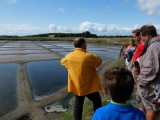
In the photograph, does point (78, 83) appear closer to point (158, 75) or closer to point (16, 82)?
point (158, 75)

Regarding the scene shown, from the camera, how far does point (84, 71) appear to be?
419 cm

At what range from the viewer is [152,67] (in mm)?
3320

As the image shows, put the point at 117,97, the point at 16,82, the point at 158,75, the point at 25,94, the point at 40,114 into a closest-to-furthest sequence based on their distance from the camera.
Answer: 1. the point at 117,97
2. the point at 158,75
3. the point at 40,114
4. the point at 25,94
5. the point at 16,82

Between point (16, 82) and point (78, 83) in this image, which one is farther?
point (16, 82)

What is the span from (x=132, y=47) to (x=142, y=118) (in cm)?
554

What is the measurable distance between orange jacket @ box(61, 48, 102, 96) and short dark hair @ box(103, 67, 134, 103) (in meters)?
2.17

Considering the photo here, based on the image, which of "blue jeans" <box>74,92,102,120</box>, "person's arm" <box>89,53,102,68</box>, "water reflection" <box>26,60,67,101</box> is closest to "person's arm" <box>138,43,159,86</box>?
"person's arm" <box>89,53,102,68</box>

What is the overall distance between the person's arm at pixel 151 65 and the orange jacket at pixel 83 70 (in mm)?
998

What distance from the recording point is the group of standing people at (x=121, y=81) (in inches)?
77.3

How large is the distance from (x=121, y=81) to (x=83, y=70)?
2272 millimetres

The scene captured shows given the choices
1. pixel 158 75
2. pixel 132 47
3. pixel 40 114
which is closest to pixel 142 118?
pixel 158 75

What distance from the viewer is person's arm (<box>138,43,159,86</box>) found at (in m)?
3.30

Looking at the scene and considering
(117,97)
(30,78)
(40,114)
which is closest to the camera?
(117,97)

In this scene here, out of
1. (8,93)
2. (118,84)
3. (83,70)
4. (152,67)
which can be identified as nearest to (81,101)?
(83,70)
